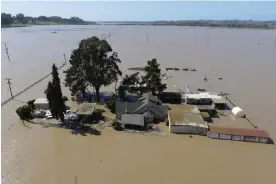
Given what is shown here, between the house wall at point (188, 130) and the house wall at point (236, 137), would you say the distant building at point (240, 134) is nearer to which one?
the house wall at point (236, 137)

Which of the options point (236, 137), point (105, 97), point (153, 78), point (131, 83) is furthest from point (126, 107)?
point (236, 137)

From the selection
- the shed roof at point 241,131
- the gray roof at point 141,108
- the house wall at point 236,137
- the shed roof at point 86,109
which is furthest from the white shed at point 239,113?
the shed roof at point 86,109

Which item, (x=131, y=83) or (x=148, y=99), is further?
(x=131, y=83)

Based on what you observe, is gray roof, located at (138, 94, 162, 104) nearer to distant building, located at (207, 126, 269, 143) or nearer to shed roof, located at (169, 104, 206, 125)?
shed roof, located at (169, 104, 206, 125)

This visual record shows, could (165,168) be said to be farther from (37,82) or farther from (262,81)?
(262,81)

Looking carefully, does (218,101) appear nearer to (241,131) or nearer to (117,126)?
(241,131)

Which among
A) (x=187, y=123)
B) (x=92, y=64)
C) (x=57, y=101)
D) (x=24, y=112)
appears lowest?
(x=187, y=123)
